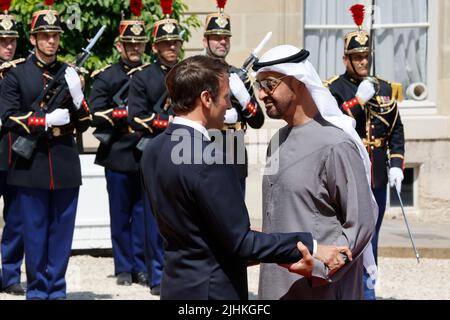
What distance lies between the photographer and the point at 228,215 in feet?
15.6

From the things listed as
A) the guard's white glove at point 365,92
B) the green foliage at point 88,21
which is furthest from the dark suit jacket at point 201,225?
the green foliage at point 88,21

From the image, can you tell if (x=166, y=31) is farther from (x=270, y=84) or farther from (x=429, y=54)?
(x=429, y=54)

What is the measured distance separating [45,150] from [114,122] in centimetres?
113

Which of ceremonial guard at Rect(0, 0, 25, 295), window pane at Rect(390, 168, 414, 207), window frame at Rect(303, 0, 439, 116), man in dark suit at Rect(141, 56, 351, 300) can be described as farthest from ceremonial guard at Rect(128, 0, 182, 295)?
man in dark suit at Rect(141, 56, 351, 300)

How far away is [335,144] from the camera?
5195 mm

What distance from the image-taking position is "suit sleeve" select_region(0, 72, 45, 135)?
26.9ft

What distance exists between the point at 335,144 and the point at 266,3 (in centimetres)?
737

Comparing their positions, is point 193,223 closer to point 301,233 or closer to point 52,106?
point 301,233

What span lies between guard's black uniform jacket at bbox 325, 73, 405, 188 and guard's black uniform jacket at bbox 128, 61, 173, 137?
4.20 feet

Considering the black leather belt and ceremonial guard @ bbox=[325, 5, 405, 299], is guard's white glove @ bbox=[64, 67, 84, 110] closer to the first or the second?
the black leather belt

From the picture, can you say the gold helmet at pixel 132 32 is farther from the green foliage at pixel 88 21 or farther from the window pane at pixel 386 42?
the window pane at pixel 386 42

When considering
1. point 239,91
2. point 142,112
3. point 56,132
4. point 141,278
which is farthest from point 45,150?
point 141,278

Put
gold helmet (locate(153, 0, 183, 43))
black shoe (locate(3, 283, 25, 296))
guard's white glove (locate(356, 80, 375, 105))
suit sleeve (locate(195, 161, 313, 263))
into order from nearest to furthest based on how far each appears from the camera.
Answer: suit sleeve (locate(195, 161, 313, 263)) → guard's white glove (locate(356, 80, 375, 105)) → black shoe (locate(3, 283, 25, 296)) → gold helmet (locate(153, 0, 183, 43))

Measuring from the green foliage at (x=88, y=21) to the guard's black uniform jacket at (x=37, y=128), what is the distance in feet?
6.81
